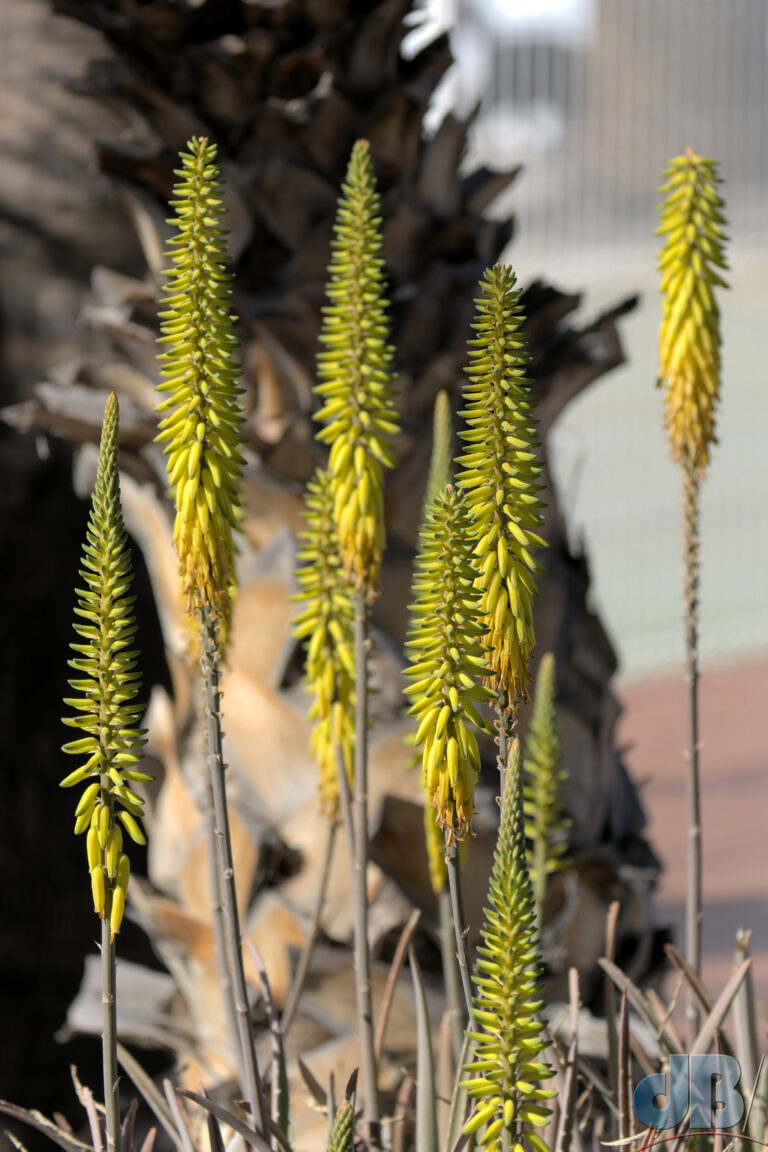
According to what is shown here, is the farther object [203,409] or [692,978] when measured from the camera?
[692,978]

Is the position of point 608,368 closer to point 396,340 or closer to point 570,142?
point 396,340

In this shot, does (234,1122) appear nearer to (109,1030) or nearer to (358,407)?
(109,1030)

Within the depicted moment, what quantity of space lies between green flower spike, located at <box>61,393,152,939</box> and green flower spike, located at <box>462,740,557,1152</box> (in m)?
0.12

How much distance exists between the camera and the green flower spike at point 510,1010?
1.36 feet

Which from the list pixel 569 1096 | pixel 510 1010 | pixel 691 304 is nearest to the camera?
pixel 510 1010

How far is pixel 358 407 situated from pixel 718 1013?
0.28m

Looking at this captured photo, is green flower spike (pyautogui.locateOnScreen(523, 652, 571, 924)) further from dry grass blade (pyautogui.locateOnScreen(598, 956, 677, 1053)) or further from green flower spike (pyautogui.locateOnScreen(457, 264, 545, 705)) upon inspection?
green flower spike (pyautogui.locateOnScreen(457, 264, 545, 705))

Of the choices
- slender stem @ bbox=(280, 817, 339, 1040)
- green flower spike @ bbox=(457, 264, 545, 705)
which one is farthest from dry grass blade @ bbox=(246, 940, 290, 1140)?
green flower spike @ bbox=(457, 264, 545, 705)

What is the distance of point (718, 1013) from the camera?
56cm


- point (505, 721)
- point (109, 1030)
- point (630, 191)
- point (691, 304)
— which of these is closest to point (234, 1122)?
point (109, 1030)

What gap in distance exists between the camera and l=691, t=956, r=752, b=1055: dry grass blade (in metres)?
0.56

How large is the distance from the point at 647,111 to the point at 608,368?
4.23 m

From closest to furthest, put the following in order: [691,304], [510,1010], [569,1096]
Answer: [510,1010], [569,1096], [691,304]

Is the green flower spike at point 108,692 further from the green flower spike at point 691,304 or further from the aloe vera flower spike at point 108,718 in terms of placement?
the green flower spike at point 691,304
